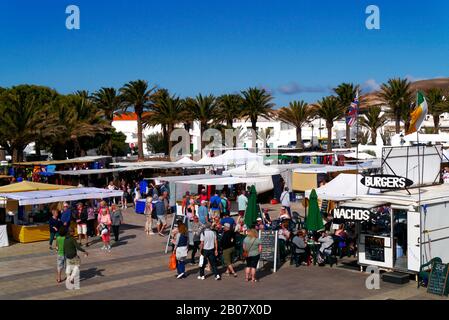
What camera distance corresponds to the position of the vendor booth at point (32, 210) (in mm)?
19953

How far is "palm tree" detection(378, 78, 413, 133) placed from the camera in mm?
60719

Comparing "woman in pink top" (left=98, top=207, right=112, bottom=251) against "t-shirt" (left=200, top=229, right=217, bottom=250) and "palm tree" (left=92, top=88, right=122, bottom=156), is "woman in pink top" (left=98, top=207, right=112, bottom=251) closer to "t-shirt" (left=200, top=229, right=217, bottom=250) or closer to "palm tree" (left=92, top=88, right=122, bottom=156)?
"t-shirt" (left=200, top=229, right=217, bottom=250)

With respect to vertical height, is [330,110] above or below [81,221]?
above

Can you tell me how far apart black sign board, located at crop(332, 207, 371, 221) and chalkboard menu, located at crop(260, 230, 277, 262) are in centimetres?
215

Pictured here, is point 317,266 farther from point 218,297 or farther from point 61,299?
point 61,299

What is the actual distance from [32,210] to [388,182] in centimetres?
1390

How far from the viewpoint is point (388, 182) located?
14.6 m

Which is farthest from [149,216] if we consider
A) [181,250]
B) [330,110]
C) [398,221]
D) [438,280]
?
[330,110]

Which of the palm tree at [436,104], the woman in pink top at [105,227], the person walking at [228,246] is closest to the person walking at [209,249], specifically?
the person walking at [228,246]

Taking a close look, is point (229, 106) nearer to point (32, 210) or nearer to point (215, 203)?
point (215, 203)
